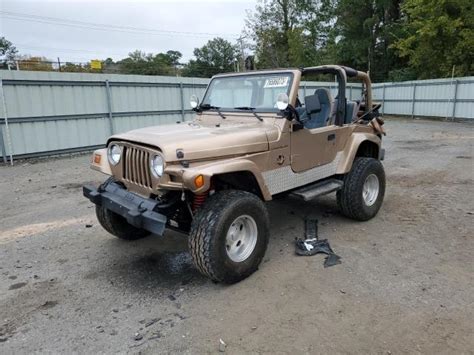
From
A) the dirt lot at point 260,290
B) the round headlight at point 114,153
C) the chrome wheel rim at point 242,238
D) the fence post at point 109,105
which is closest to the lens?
the dirt lot at point 260,290

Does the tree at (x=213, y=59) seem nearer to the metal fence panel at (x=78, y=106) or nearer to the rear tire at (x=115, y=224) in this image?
the metal fence panel at (x=78, y=106)

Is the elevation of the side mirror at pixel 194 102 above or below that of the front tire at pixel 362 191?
above

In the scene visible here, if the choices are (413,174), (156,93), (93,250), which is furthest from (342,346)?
(156,93)

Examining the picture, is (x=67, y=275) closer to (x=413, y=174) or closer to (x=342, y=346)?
(x=342, y=346)

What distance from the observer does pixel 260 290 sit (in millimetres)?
3512

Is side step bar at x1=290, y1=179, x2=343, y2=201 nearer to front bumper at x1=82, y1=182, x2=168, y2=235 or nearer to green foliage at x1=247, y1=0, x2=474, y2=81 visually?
front bumper at x1=82, y1=182, x2=168, y2=235

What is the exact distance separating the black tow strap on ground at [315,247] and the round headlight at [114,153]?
2.17 m

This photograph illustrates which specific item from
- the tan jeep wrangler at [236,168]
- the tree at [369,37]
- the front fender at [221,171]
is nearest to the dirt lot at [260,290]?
the tan jeep wrangler at [236,168]

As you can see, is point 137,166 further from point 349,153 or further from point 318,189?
point 349,153

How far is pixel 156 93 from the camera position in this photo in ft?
44.1

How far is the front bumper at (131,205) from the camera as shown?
327 cm

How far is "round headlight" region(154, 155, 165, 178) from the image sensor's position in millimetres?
3324

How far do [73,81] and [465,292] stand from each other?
11.2 m

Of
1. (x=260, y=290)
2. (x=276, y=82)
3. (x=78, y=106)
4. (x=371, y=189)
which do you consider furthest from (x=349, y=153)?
(x=78, y=106)
